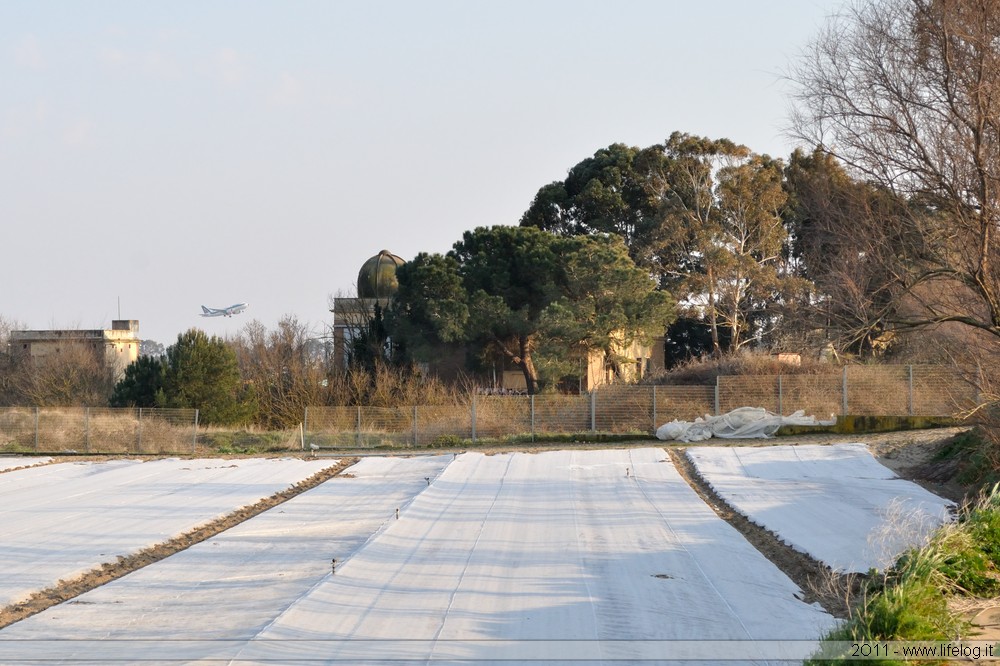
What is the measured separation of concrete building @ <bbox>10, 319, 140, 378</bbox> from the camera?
A: 48.3 metres

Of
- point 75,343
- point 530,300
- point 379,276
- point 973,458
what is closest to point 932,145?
point 973,458

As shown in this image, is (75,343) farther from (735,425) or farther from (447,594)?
(447,594)

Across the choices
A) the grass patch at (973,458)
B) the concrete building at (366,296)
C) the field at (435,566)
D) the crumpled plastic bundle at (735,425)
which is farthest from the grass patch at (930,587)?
the concrete building at (366,296)

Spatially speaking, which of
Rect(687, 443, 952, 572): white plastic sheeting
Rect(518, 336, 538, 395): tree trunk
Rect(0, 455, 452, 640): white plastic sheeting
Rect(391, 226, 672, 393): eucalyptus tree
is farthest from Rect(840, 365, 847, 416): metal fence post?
Rect(0, 455, 452, 640): white plastic sheeting

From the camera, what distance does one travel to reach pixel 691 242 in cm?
4250

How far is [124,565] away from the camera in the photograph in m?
12.2

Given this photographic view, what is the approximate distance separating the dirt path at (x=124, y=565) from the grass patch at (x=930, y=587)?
7495 mm

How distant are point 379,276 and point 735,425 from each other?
22.9m

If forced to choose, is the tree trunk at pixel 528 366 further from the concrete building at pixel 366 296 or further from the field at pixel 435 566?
the field at pixel 435 566

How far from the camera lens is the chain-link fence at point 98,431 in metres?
29.5

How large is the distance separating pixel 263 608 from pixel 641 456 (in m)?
14.2

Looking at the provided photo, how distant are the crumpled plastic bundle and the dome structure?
2113cm

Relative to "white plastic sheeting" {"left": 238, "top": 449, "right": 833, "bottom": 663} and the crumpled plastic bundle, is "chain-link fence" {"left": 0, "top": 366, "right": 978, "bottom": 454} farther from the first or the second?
"white plastic sheeting" {"left": 238, "top": 449, "right": 833, "bottom": 663}

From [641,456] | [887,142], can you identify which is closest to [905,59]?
[887,142]
